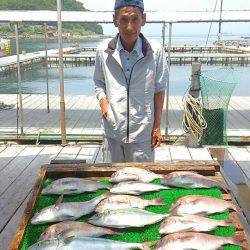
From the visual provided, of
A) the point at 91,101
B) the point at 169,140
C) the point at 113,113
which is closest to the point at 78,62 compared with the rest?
the point at 91,101

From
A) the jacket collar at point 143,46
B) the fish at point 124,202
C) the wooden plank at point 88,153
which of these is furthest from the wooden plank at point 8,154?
the fish at point 124,202

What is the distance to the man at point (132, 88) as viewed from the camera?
143 inches

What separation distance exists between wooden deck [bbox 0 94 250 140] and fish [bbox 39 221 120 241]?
6.59 metres

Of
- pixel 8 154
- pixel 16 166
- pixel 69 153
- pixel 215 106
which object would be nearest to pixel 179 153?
pixel 215 106

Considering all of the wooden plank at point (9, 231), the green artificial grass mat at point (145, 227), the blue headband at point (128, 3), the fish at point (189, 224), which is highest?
the blue headband at point (128, 3)

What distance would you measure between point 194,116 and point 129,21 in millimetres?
4104

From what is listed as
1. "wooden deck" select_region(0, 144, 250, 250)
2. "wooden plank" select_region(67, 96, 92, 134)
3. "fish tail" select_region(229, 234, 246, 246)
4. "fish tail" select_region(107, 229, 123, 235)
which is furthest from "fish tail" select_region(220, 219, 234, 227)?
"wooden plank" select_region(67, 96, 92, 134)

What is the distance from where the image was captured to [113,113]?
12.2 ft

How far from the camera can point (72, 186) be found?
2.95 metres

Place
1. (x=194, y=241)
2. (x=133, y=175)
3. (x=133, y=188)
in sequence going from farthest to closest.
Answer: (x=133, y=175) → (x=133, y=188) → (x=194, y=241)

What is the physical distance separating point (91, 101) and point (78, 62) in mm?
31373

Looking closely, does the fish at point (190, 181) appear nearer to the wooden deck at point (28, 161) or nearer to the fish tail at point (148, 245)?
the wooden deck at point (28, 161)

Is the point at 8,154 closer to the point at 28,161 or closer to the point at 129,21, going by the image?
the point at 28,161

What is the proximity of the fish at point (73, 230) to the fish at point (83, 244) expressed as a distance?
0.30ft
